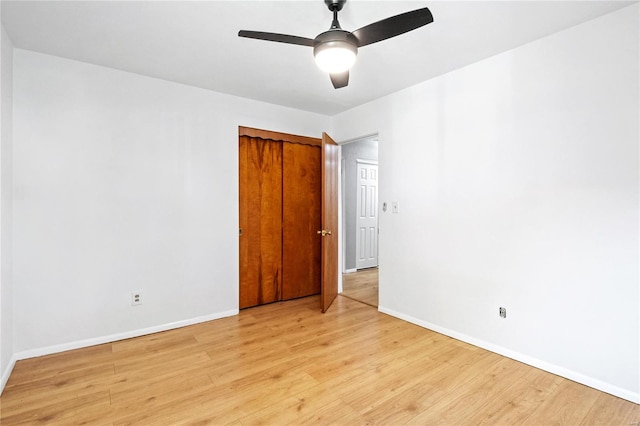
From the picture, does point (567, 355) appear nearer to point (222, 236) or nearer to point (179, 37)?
point (222, 236)

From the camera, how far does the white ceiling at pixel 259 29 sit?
6.56ft

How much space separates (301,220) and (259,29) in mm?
2466

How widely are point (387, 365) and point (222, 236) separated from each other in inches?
86.6

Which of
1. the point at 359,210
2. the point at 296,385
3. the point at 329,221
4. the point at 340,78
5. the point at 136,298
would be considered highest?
the point at 340,78

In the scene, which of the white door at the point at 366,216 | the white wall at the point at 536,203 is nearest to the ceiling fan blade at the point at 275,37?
the white wall at the point at 536,203

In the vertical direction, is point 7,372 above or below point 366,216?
below

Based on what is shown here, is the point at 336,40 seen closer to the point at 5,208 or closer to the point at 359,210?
the point at 5,208

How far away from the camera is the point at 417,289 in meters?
3.32

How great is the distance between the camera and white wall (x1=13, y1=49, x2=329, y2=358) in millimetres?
2598

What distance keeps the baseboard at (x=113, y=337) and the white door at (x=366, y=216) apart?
9.87ft

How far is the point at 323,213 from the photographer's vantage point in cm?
372

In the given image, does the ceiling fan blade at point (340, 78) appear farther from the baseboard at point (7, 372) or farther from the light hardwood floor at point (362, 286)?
the baseboard at point (7, 372)

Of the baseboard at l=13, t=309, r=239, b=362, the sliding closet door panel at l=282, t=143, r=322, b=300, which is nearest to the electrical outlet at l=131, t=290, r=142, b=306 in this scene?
the baseboard at l=13, t=309, r=239, b=362

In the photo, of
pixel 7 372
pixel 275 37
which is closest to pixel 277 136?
pixel 275 37
